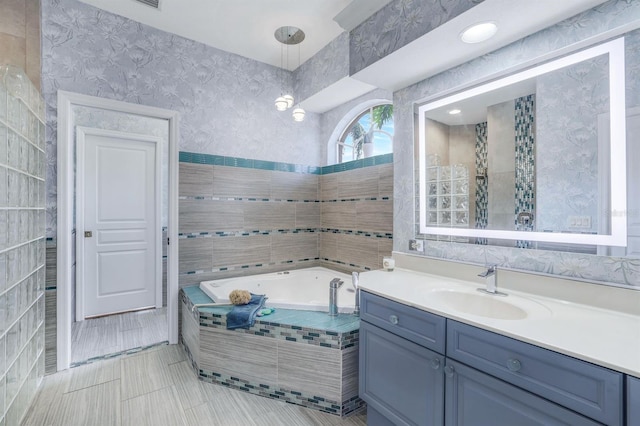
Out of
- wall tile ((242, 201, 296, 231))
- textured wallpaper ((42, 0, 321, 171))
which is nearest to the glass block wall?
textured wallpaper ((42, 0, 321, 171))

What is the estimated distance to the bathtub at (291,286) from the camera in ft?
8.75

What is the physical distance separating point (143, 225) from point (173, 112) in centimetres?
163

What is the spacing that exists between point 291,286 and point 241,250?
63 centimetres

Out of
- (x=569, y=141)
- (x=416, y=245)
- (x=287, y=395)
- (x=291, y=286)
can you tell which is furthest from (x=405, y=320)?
(x=291, y=286)

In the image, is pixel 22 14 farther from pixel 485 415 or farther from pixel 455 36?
pixel 485 415

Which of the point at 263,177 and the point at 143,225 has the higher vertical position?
the point at 263,177

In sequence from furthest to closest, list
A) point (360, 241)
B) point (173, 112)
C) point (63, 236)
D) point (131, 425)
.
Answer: point (360, 241) < point (173, 112) < point (63, 236) < point (131, 425)

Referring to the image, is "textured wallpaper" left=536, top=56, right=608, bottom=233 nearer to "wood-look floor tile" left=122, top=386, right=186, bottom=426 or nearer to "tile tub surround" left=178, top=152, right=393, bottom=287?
"tile tub surround" left=178, top=152, right=393, bottom=287

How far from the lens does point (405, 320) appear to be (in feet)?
4.83

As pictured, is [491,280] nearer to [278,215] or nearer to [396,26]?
[396,26]

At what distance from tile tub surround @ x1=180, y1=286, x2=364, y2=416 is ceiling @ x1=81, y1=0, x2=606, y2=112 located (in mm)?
1733

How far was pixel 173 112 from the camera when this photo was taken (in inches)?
107

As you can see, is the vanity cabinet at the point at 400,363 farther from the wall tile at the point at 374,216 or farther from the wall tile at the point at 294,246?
the wall tile at the point at 294,246

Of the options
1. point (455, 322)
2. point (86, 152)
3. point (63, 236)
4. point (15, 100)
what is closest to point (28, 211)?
point (63, 236)
